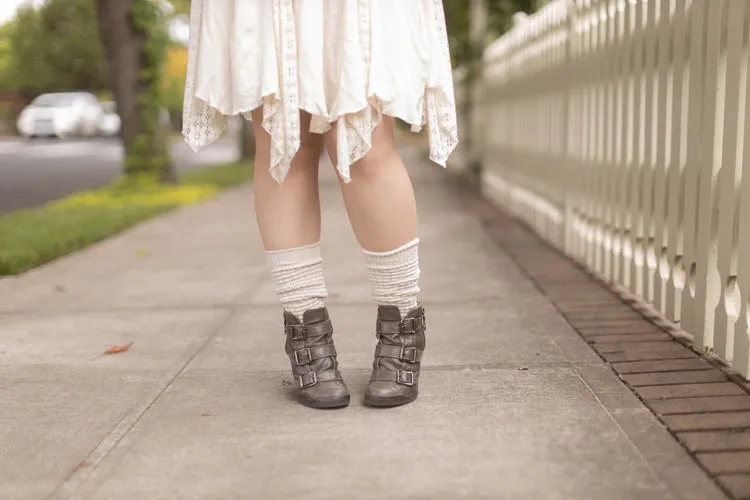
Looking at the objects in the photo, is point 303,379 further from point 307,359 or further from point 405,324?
point 405,324

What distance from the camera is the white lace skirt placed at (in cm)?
237

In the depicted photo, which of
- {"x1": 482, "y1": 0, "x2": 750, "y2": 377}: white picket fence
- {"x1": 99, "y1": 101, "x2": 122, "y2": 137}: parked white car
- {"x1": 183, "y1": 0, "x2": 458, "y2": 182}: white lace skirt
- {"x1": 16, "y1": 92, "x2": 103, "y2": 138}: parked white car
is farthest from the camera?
{"x1": 99, "y1": 101, "x2": 122, "y2": 137}: parked white car

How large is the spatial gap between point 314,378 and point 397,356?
0.23 meters

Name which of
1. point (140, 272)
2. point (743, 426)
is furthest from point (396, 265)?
point (140, 272)

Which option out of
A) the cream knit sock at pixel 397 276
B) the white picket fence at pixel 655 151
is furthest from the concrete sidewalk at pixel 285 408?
the white picket fence at pixel 655 151

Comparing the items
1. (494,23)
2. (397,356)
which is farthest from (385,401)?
(494,23)

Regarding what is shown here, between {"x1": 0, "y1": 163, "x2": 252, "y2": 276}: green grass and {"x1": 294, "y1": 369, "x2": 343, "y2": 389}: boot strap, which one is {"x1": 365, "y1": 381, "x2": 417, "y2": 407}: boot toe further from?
{"x1": 0, "y1": 163, "x2": 252, "y2": 276}: green grass

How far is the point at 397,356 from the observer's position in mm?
2588

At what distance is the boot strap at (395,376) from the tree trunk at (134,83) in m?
7.48

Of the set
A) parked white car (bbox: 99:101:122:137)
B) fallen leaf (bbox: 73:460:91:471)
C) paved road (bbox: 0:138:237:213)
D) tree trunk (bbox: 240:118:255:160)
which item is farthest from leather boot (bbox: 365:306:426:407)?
parked white car (bbox: 99:101:122:137)

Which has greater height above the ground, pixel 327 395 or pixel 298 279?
pixel 298 279

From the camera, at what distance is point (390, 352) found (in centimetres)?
259

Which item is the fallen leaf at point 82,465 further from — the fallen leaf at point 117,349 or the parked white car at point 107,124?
the parked white car at point 107,124

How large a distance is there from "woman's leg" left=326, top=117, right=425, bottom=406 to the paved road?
716cm
